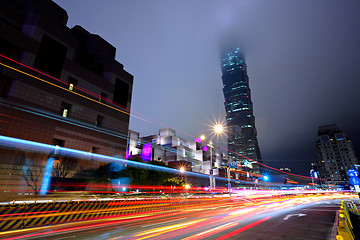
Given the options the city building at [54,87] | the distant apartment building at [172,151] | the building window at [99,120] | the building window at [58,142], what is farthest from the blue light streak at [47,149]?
the distant apartment building at [172,151]

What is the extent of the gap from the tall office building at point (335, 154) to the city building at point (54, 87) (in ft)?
577

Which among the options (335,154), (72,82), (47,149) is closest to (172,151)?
(72,82)

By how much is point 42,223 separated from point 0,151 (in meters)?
24.7

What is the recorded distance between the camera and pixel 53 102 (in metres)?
35.7

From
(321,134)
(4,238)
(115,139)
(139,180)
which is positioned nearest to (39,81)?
(115,139)

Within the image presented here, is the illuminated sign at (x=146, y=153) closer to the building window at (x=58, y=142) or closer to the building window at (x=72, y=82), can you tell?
the building window at (x=72, y=82)

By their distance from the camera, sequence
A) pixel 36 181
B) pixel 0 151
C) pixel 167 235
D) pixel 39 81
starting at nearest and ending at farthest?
pixel 167 235
pixel 0 151
pixel 36 181
pixel 39 81

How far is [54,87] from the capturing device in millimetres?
36594

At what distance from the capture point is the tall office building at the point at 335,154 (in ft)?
518

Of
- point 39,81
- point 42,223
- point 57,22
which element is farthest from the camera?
point 57,22

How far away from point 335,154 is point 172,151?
165805 mm

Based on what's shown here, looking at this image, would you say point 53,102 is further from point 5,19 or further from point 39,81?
point 5,19

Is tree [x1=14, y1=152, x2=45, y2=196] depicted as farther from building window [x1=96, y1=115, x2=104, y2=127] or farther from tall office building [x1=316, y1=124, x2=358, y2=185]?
tall office building [x1=316, y1=124, x2=358, y2=185]

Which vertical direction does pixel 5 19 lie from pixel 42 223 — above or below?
above
